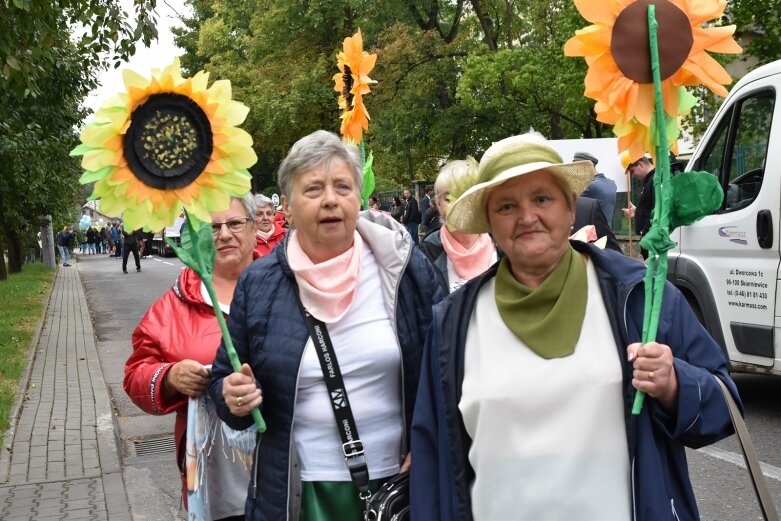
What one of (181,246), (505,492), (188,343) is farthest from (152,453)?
(505,492)

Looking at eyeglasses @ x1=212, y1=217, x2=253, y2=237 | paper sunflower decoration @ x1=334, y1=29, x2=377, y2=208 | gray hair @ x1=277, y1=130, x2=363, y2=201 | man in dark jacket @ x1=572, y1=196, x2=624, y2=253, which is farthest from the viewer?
man in dark jacket @ x1=572, y1=196, x2=624, y2=253

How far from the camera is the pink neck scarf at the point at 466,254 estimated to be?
470 cm

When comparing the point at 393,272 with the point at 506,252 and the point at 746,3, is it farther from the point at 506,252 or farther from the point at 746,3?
the point at 746,3

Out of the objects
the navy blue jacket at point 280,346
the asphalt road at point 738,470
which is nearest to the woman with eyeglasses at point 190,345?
the navy blue jacket at point 280,346

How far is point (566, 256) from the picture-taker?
232 cm

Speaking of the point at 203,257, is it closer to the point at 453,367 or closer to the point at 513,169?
the point at 453,367

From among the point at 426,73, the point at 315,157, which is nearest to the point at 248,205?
the point at 315,157

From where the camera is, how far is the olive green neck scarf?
2197mm

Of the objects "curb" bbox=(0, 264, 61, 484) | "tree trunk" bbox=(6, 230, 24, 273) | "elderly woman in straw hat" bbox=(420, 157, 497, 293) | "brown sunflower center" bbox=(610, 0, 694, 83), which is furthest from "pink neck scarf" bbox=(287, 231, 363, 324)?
"tree trunk" bbox=(6, 230, 24, 273)

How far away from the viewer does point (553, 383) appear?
2.17m

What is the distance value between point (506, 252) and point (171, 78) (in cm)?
108

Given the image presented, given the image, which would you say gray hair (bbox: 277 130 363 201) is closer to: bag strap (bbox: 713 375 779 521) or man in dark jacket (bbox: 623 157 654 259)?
bag strap (bbox: 713 375 779 521)

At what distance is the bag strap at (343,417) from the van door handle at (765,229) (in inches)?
169

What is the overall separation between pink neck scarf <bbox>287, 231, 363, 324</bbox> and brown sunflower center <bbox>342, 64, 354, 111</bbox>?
220cm
